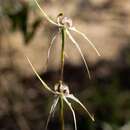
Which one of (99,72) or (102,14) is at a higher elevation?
(102,14)

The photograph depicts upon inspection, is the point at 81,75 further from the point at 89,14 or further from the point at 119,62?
the point at 89,14

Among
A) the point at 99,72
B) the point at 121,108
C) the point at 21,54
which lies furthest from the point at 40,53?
the point at 121,108

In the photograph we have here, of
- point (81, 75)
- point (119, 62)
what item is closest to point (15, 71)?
point (81, 75)

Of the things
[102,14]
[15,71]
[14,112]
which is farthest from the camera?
[102,14]

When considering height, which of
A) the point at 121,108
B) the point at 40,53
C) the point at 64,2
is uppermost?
the point at 64,2

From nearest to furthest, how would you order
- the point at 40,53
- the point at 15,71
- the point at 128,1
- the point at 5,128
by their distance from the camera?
1. the point at 5,128
2. the point at 15,71
3. the point at 40,53
4. the point at 128,1

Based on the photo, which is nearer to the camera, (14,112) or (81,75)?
(14,112)
